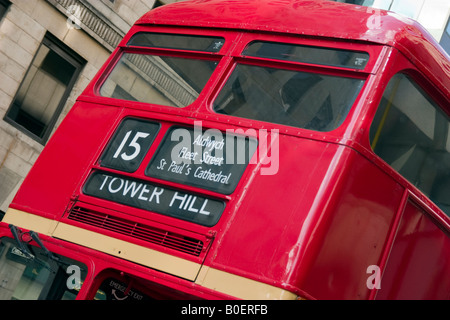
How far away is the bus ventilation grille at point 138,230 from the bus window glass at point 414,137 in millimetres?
1642

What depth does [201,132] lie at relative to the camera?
571 centimetres

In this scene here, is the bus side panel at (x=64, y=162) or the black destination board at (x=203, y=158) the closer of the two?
the black destination board at (x=203, y=158)

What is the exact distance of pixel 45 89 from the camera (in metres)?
12.4

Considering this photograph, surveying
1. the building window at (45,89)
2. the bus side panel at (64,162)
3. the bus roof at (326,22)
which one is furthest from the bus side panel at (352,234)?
the building window at (45,89)

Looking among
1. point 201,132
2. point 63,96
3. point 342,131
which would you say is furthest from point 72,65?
point 342,131

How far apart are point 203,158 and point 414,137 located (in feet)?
5.77

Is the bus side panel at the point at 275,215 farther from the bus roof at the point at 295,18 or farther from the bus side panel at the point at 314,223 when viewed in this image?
the bus roof at the point at 295,18

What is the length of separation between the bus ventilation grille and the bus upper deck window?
3.82 ft

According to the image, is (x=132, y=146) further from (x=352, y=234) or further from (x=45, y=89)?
(x=45, y=89)

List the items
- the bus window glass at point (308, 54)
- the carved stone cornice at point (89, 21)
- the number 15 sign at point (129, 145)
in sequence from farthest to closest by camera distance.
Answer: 1. the carved stone cornice at point (89, 21)
2. the number 15 sign at point (129, 145)
3. the bus window glass at point (308, 54)

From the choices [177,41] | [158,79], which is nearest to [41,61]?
[177,41]

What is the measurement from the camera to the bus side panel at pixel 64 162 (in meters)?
6.07
